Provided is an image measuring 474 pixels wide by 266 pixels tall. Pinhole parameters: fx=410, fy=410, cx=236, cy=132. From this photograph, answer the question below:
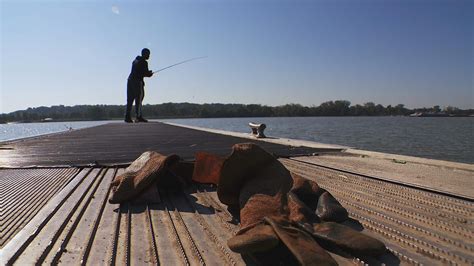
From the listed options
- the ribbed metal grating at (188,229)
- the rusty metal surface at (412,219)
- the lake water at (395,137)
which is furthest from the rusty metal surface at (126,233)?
the lake water at (395,137)

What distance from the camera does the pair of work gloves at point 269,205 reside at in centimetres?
215

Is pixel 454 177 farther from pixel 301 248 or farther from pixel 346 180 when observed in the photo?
pixel 301 248

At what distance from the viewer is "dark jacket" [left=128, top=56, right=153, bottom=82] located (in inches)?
805

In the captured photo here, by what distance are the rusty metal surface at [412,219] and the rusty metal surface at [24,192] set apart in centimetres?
248

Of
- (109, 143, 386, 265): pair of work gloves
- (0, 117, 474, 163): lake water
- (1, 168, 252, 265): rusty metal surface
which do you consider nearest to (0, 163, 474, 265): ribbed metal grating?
(1, 168, 252, 265): rusty metal surface

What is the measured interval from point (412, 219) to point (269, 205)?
1.20m

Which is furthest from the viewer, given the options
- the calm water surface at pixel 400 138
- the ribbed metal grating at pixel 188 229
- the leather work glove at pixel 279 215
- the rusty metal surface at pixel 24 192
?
the calm water surface at pixel 400 138

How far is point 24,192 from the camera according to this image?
13.8 ft

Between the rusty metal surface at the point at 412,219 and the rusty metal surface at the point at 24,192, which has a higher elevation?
the rusty metal surface at the point at 412,219

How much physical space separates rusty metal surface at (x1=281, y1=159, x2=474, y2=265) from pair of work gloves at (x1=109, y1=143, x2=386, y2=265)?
10.4 inches

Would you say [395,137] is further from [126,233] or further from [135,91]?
[126,233]

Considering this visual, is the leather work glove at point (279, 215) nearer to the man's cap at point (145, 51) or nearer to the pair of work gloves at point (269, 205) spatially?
the pair of work gloves at point (269, 205)

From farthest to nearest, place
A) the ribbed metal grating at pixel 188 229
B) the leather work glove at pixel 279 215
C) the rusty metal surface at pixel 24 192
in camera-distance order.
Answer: the rusty metal surface at pixel 24 192 < the ribbed metal grating at pixel 188 229 < the leather work glove at pixel 279 215

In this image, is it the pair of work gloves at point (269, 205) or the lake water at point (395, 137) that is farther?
the lake water at point (395, 137)
